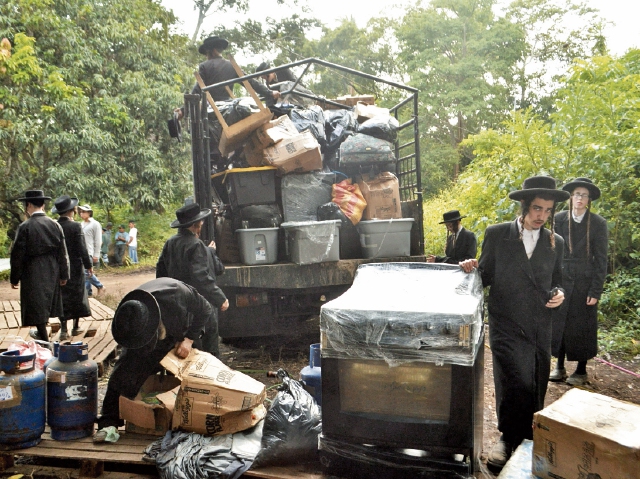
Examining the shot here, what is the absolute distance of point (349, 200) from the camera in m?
5.46

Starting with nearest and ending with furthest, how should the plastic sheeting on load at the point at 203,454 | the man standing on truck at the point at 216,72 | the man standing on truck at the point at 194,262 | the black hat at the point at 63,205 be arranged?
the plastic sheeting on load at the point at 203,454, the man standing on truck at the point at 194,262, the man standing on truck at the point at 216,72, the black hat at the point at 63,205

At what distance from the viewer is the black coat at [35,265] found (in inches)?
230

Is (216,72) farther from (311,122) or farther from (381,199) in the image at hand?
(381,199)

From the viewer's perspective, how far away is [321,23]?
1059 inches

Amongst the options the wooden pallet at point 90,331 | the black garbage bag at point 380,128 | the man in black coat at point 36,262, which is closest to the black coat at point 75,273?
the wooden pallet at point 90,331

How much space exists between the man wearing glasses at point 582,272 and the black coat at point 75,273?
525 centimetres

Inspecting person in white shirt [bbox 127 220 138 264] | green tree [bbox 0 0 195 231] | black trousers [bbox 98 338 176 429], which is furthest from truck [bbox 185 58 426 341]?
person in white shirt [bbox 127 220 138 264]

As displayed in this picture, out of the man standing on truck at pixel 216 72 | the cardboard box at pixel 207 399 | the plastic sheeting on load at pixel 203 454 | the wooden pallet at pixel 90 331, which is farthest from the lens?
the man standing on truck at pixel 216 72

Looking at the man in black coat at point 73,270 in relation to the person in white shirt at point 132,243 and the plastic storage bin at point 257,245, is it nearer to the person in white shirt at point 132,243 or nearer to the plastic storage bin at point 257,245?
the plastic storage bin at point 257,245

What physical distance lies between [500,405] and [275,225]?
271 cm

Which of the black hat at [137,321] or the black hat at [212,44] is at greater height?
the black hat at [212,44]

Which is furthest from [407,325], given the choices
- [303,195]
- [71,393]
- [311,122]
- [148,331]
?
[311,122]

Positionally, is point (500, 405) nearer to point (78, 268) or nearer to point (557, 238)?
point (557, 238)

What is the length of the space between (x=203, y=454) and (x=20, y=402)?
120 centimetres
